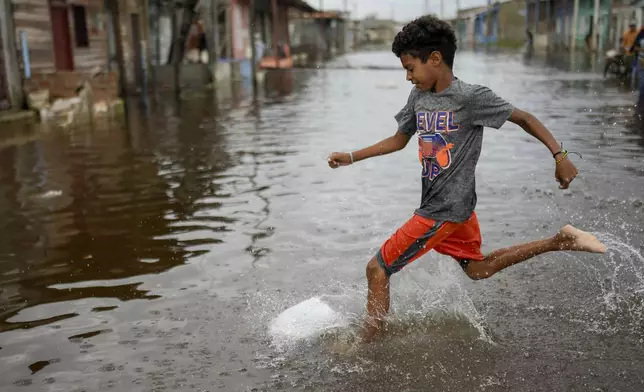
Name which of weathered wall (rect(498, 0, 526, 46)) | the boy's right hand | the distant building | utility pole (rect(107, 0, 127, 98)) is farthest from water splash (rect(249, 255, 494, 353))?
the distant building

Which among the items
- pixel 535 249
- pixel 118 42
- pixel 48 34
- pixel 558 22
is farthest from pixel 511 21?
pixel 535 249

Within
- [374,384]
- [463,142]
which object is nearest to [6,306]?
[374,384]

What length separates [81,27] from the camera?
16906 millimetres

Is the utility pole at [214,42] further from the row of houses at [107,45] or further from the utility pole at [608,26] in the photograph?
the utility pole at [608,26]

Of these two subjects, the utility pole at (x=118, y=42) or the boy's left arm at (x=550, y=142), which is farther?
the utility pole at (x=118, y=42)

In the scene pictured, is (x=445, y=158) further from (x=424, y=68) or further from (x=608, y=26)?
(x=608, y=26)

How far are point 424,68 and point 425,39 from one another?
143 mm

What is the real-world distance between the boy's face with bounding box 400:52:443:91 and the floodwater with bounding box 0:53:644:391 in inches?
55.0

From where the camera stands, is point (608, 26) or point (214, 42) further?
point (608, 26)

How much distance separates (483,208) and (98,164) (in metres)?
5.19

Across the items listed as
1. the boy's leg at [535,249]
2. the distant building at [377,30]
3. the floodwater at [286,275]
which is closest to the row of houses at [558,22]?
the distant building at [377,30]

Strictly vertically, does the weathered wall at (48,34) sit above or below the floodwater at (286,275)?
above

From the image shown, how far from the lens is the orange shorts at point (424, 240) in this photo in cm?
354

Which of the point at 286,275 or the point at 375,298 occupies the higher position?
the point at 375,298
